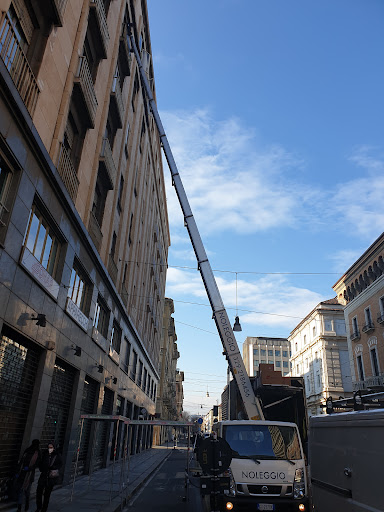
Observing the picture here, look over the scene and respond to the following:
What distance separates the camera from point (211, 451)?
762 cm

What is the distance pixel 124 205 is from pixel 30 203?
42.3 feet

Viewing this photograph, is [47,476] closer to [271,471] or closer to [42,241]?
[271,471]

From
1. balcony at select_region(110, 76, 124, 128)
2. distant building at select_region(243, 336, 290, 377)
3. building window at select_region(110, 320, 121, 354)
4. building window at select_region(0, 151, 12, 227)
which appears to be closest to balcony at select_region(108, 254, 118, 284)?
building window at select_region(110, 320, 121, 354)

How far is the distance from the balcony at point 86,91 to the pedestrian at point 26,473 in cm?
1098

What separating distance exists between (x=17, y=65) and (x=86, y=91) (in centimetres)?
440

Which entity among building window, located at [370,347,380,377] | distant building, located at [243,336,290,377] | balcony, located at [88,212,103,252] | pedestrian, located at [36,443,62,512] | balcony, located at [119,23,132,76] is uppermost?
distant building, located at [243,336,290,377]

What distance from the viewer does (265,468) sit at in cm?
833

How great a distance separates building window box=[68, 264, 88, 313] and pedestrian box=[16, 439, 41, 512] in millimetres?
5282

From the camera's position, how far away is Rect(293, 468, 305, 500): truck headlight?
8.08 meters

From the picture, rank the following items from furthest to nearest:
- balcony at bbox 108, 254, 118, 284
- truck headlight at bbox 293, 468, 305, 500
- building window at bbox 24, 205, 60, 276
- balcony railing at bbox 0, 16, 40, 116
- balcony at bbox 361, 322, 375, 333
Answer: balcony at bbox 361, 322, 375, 333 < balcony at bbox 108, 254, 118, 284 < building window at bbox 24, 205, 60, 276 < balcony railing at bbox 0, 16, 40, 116 < truck headlight at bbox 293, 468, 305, 500

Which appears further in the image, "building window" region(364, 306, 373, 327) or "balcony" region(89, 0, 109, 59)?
"building window" region(364, 306, 373, 327)

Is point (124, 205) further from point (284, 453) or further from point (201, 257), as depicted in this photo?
point (284, 453)

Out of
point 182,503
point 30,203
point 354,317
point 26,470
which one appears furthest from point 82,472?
point 354,317

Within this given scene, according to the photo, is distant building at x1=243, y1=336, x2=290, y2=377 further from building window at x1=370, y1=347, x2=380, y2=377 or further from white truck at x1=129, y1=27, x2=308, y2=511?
white truck at x1=129, y1=27, x2=308, y2=511
